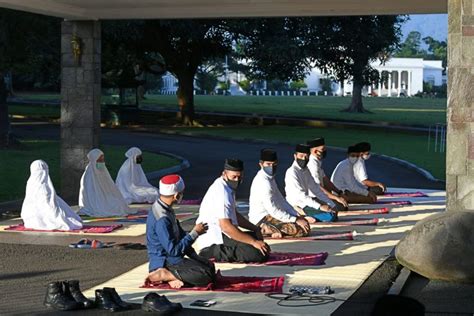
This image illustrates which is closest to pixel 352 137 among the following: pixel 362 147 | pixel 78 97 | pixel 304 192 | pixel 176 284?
pixel 78 97

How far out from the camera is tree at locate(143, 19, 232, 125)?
1705 inches

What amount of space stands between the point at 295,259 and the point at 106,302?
3.59m

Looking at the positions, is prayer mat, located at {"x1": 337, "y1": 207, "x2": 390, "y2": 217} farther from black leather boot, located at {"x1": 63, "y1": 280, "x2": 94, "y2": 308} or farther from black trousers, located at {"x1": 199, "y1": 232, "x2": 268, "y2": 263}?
black leather boot, located at {"x1": 63, "y1": 280, "x2": 94, "y2": 308}

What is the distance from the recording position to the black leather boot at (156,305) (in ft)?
35.0

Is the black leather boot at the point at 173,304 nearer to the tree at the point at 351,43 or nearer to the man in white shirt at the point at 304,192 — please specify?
the man in white shirt at the point at 304,192

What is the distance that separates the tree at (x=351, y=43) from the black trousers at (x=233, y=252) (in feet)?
103

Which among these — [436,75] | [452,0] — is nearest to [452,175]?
[452,0]

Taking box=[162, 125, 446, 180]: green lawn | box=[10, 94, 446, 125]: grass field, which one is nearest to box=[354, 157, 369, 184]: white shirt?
box=[162, 125, 446, 180]: green lawn

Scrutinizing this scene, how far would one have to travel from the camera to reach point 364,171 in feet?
70.8

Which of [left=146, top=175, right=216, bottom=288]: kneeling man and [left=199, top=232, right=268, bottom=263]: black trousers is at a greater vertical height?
[left=146, top=175, right=216, bottom=288]: kneeling man

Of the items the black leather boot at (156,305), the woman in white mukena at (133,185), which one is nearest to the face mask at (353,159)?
the woman in white mukena at (133,185)

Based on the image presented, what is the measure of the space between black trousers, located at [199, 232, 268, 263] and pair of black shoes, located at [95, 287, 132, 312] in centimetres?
277

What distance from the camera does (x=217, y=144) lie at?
128 feet

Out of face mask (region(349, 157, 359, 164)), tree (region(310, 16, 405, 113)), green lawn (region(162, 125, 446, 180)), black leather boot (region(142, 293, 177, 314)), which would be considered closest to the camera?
black leather boot (region(142, 293, 177, 314))
